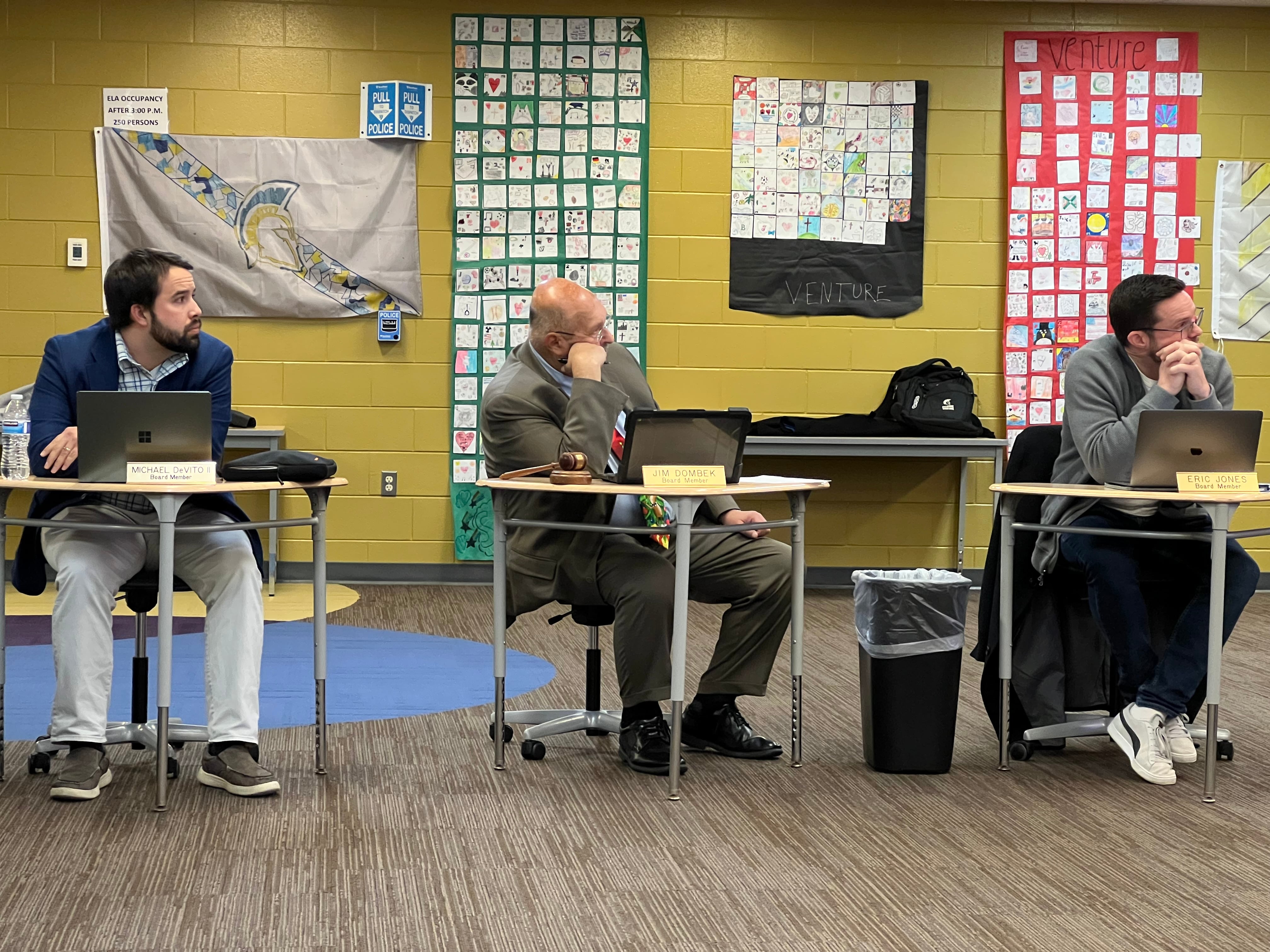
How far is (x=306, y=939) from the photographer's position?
191cm

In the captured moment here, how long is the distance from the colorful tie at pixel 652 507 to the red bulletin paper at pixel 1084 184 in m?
3.52

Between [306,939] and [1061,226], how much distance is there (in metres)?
5.25

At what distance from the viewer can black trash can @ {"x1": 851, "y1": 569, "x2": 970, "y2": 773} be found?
292 centimetres

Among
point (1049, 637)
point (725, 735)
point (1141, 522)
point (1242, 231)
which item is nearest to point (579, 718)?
point (725, 735)

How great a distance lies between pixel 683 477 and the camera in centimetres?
279

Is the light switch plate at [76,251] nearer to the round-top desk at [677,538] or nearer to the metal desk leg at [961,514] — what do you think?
the round-top desk at [677,538]

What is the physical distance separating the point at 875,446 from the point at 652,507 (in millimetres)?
2912

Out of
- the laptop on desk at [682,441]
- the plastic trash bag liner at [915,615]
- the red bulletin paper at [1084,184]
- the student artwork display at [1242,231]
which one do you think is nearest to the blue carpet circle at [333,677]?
the laptop on desk at [682,441]

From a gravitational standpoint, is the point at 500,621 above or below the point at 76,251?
below

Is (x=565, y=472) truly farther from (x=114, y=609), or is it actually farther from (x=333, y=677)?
(x=333, y=677)

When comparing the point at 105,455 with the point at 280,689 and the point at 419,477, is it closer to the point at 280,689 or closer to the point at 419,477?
the point at 280,689

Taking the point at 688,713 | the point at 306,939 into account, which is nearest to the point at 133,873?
the point at 306,939

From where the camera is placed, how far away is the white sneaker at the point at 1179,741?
2.96 m

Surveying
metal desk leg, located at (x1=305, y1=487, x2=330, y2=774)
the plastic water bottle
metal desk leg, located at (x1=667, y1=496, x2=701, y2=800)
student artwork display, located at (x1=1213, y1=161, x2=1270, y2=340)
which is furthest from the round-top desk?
student artwork display, located at (x1=1213, y1=161, x2=1270, y2=340)
